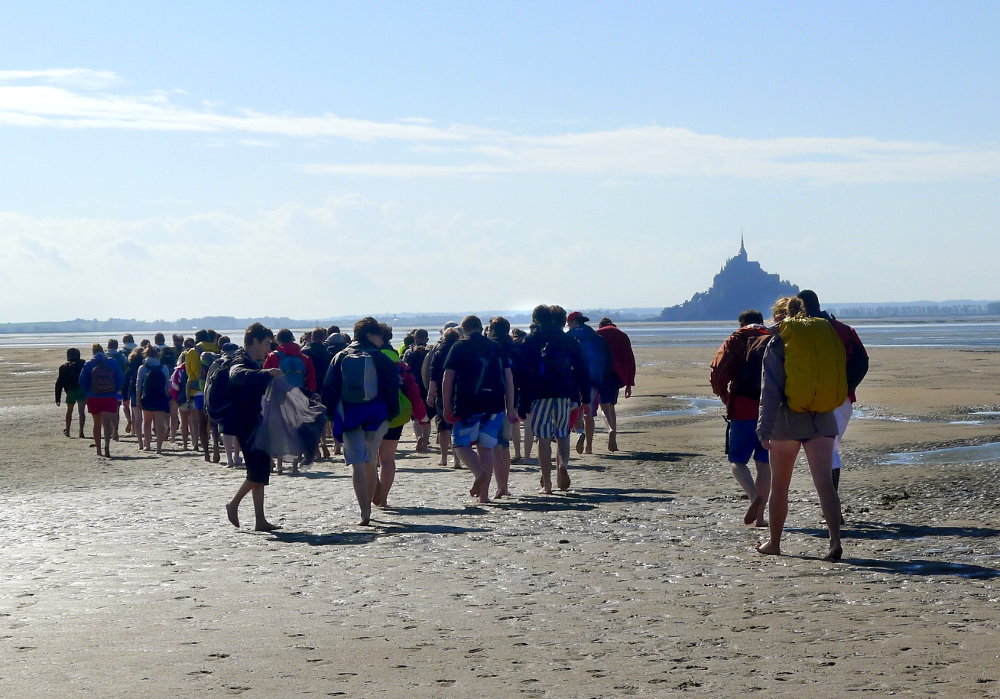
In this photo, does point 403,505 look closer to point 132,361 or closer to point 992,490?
point 992,490

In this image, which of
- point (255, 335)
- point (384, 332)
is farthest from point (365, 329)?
point (255, 335)

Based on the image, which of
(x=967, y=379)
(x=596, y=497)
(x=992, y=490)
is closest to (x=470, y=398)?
(x=596, y=497)

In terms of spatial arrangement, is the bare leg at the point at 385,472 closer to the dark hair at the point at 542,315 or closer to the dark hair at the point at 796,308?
the dark hair at the point at 542,315

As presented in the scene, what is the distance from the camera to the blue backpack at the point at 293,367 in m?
12.4

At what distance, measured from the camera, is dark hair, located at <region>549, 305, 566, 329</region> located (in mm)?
11898

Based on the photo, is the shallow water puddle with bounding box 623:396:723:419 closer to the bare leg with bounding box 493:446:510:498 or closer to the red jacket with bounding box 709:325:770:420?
the bare leg with bounding box 493:446:510:498

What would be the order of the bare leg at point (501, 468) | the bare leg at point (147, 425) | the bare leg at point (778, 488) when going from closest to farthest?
the bare leg at point (778, 488)
the bare leg at point (501, 468)
the bare leg at point (147, 425)

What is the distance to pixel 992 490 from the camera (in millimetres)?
10828

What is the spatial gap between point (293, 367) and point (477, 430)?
8.36 feet

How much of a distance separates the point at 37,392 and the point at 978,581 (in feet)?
114

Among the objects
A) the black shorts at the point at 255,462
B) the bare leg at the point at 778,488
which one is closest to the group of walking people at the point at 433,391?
the black shorts at the point at 255,462

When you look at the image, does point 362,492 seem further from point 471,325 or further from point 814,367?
point 814,367

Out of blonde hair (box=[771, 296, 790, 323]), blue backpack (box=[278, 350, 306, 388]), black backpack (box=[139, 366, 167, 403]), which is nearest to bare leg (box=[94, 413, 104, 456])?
black backpack (box=[139, 366, 167, 403])

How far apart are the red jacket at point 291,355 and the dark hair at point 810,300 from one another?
16.1 ft
